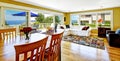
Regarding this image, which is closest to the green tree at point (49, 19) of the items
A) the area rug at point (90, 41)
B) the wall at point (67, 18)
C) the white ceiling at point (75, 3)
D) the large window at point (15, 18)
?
the wall at point (67, 18)

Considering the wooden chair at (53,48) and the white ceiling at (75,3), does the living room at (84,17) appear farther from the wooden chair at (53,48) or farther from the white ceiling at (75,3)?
the wooden chair at (53,48)

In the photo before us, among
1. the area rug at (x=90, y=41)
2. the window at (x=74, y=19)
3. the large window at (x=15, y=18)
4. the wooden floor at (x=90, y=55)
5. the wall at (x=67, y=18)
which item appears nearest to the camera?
the wooden floor at (x=90, y=55)

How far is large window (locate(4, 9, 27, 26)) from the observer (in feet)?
16.0

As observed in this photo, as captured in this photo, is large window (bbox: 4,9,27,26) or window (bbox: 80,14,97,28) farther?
window (bbox: 80,14,97,28)

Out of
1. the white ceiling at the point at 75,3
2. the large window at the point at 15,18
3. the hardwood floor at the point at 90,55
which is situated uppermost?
the white ceiling at the point at 75,3

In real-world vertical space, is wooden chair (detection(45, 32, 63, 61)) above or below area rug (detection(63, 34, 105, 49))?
above

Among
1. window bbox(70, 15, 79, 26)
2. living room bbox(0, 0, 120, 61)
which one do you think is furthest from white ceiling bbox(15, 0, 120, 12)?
window bbox(70, 15, 79, 26)

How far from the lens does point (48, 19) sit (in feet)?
30.1

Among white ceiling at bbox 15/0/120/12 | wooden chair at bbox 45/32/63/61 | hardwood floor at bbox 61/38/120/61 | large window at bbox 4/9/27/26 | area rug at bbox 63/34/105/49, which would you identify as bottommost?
hardwood floor at bbox 61/38/120/61

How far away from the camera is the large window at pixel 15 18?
4887 mm

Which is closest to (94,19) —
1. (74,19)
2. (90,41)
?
(74,19)

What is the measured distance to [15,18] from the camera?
555 cm

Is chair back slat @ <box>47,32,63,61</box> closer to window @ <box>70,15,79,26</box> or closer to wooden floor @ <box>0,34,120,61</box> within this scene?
wooden floor @ <box>0,34,120,61</box>

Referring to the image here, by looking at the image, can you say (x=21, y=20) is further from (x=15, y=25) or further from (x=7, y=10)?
(x=7, y=10)
